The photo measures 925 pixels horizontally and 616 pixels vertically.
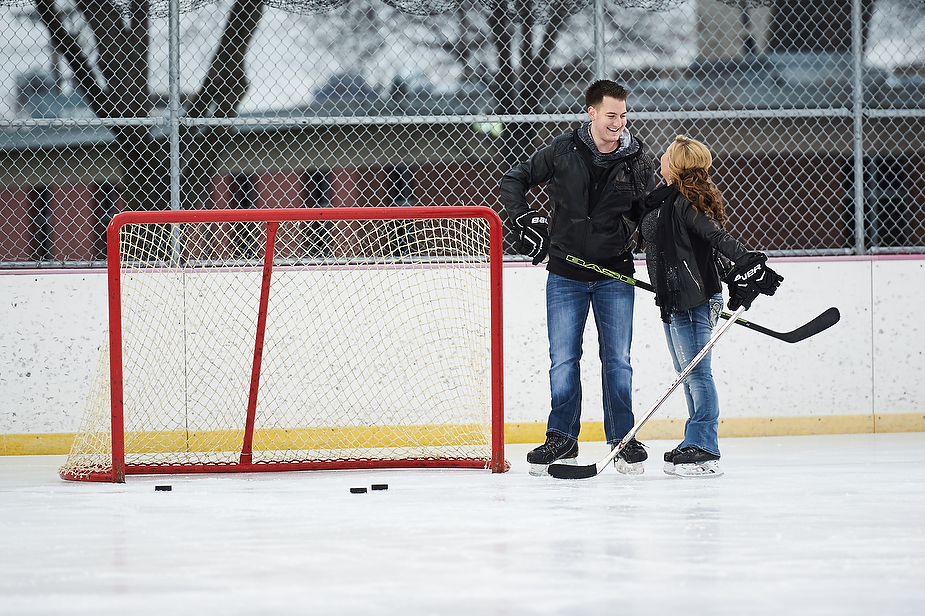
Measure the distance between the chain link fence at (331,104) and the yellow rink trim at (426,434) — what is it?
2.98ft

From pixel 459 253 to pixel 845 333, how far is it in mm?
2095

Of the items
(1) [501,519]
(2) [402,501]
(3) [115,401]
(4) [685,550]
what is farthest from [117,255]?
(4) [685,550]

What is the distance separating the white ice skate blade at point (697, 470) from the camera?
3.95 m

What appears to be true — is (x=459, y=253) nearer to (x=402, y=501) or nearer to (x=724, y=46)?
(x=402, y=501)

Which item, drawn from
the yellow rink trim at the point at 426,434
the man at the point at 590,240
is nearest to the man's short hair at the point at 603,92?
the man at the point at 590,240

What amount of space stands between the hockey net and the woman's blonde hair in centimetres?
117

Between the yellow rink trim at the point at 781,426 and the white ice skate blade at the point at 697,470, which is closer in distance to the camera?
the white ice skate blade at the point at 697,470

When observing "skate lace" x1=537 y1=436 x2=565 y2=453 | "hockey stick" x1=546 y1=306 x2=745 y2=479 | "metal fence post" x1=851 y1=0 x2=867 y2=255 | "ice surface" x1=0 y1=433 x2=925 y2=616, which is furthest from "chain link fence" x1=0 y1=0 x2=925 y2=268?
"ice surface" x1=0 y1=433 x2=925 y2=616

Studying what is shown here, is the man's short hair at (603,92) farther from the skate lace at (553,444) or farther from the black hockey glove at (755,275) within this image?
the skate lace at (553,444)

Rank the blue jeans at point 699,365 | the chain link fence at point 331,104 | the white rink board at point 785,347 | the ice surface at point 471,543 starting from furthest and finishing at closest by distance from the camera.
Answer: the chain link fence at point 331,104 → the white rink board at point 785,347 → the blue jeans at point 699,365 → the ice surface at point 471,543

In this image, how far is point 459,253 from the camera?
16.7 feet

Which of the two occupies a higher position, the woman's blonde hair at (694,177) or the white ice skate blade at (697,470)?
the woman's blonde hair at (694,177)

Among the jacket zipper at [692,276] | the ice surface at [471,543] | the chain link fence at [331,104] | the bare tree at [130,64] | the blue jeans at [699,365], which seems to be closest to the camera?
the ice surface at [471,543]

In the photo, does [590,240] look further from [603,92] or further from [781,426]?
[781,426]
